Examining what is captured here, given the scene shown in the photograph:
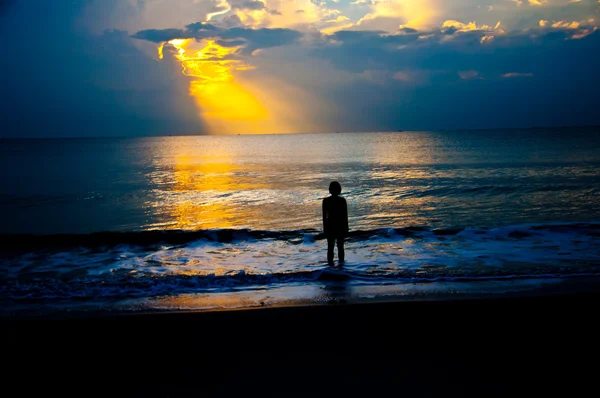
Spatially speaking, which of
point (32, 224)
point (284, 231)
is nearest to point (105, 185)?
point (32, 224)

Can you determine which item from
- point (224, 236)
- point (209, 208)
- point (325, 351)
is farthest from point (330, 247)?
point (209, 208)

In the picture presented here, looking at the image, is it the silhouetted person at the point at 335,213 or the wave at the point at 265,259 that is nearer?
the wave at the point at 265,259

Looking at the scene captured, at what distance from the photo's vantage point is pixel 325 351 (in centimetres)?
488

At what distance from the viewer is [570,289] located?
7.27 meters

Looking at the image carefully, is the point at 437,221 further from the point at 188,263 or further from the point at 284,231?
the point at 188,263

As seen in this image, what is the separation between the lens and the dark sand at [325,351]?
13.6 feet

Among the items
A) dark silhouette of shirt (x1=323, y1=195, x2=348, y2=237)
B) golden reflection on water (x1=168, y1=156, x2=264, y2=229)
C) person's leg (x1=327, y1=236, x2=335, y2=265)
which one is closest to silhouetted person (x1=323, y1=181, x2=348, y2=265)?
dark silhouette of shirt (x1=323, y1=195, x2=348, y2=237)

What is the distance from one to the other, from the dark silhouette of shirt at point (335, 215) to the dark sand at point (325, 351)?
293 centimetres

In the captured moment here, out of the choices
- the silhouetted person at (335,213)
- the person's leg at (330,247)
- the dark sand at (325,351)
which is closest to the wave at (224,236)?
the person's leg at (330,247)

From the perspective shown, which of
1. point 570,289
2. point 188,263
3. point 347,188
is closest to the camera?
point 570,289

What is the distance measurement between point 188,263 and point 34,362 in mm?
5895

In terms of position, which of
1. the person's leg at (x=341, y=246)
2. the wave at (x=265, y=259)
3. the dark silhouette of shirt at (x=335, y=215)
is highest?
the dark silhouette of shirt at (x=335, y=215)

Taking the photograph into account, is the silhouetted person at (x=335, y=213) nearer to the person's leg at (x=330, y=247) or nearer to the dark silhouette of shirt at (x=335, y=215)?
the dark silhouette of shirt at (x=335, y=215)

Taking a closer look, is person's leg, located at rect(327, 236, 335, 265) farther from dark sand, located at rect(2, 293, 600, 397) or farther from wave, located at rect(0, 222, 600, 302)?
dark sand, located at rect(2, 293, 600, 397)
